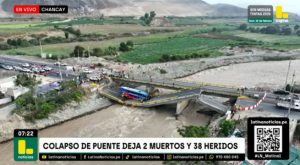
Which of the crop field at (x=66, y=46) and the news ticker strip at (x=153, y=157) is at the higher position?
the crop field at (x=66, y=46)

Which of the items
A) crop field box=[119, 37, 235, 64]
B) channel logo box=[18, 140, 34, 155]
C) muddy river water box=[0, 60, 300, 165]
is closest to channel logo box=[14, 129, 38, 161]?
channel logo box=[18, 140, 34, 155]

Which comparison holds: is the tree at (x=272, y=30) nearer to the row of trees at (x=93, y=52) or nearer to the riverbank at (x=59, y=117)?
the row of trees at (x=93, y=52)

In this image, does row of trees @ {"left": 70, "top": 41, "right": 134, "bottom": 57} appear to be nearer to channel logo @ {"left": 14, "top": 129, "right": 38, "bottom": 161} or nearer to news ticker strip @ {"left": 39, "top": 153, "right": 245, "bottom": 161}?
channel logo @ {"left": 14, "top": 129, "right": 38, "bottom": 161}

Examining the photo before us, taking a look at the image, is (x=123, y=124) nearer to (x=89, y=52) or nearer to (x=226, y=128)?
(x=226, y=128)

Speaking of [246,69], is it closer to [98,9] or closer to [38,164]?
[38,164]

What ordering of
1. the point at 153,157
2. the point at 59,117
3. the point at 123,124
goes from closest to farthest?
the point at 153,157 → the point at 123,124 → the point at 59,117

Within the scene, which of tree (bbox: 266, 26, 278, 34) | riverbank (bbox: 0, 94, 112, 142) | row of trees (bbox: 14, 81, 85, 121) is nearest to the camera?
riverbank (bbox: 0, 94, 112, 142)

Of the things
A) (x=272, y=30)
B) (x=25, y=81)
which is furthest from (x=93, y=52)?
(x=272, y=30)

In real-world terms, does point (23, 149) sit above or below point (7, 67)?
below

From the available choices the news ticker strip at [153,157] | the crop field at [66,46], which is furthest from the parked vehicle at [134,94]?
the crop field at [66,46]
